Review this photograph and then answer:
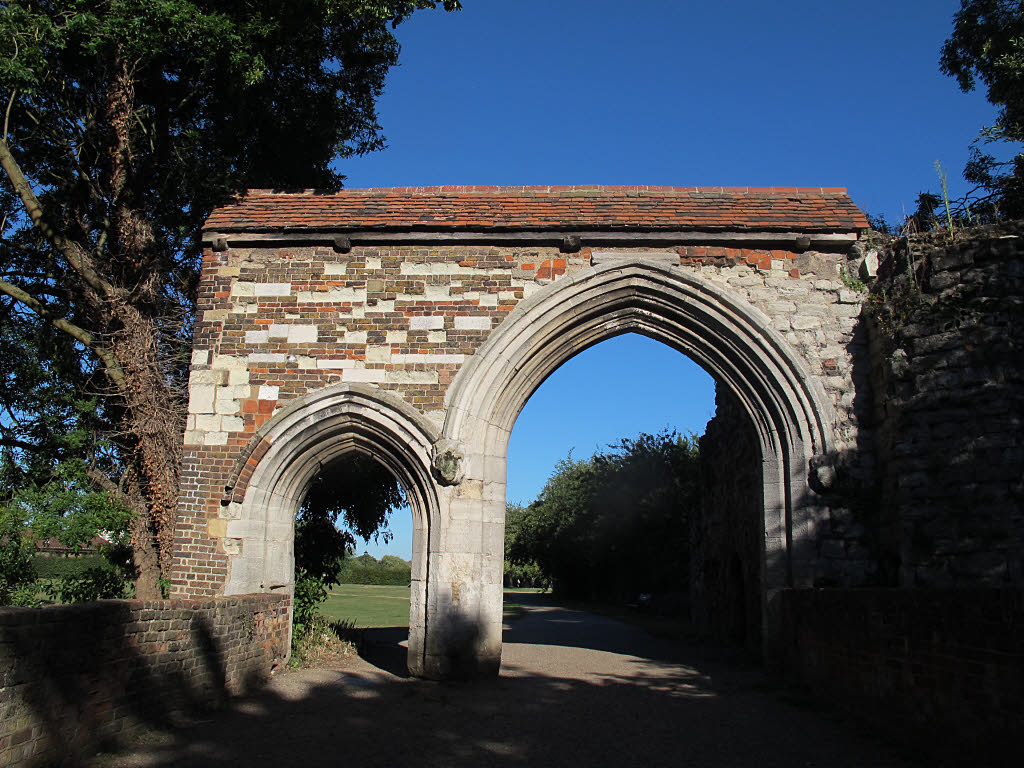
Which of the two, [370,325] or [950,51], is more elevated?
[950,51]

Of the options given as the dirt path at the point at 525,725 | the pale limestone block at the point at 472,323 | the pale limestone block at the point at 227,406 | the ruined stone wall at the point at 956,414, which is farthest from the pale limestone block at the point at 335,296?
the ruined stone wall at the point at 956,414

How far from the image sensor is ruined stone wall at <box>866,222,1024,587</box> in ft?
21.9

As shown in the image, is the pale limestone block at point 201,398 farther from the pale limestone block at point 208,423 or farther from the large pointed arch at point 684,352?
the large pointed arch at point 684,352

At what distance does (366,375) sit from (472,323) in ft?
4.24

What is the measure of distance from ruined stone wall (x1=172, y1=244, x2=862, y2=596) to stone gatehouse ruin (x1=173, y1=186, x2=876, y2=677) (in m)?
0.02

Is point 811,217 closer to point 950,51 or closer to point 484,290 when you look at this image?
point 484,290

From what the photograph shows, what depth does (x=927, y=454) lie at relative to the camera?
7.14 m

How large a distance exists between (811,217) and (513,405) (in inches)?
157

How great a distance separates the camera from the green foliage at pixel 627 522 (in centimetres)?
2397

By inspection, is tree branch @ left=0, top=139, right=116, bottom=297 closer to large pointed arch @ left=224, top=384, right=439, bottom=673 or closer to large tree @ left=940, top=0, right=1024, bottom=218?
large pointed arch @ left=224, top=384, right=439, bottom=673

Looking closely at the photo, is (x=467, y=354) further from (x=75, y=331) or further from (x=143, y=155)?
(x=143, y=155)

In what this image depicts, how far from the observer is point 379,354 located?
854 cm

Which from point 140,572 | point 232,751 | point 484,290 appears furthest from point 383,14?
point 232,751

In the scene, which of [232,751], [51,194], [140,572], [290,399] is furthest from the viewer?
[51,194]
